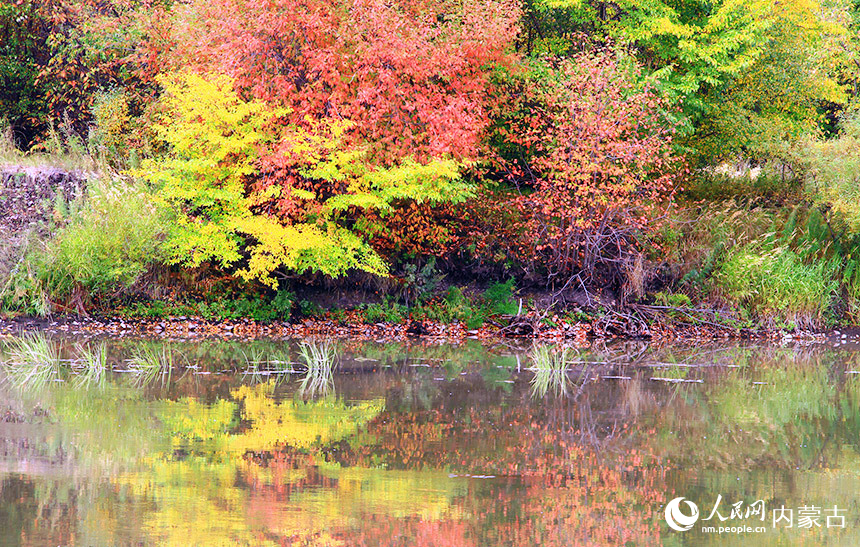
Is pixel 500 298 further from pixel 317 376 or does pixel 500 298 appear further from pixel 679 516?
pixel 679 516

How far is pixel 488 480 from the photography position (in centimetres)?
843

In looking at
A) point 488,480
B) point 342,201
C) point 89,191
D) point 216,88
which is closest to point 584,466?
point 488,480

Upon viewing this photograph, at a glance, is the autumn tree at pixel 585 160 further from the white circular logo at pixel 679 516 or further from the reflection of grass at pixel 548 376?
the white circular logo at pixel 679 516

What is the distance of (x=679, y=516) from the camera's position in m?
7.59

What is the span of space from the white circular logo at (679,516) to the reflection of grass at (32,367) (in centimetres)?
810

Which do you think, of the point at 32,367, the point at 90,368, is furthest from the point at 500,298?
the point at 32,367

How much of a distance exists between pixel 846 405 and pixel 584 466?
531 cm

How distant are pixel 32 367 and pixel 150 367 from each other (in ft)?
5.19

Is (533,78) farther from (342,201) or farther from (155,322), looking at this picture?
(155,322)

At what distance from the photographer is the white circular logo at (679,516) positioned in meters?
7.38

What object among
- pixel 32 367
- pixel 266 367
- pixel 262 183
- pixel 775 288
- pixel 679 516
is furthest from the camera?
pixel 775 288

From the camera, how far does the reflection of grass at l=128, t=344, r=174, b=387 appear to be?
518 inches

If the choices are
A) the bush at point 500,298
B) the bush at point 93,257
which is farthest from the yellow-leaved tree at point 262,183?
the bush at point 500,298

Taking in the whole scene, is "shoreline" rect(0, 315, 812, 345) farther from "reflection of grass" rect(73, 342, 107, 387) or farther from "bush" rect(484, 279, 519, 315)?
"reflection of grass" rect(73, 342, 107, 387)
